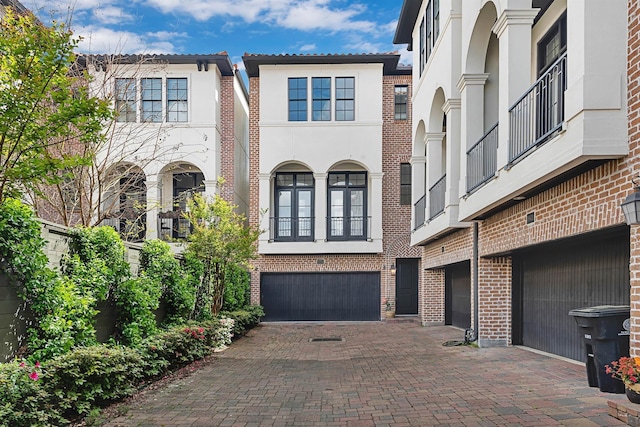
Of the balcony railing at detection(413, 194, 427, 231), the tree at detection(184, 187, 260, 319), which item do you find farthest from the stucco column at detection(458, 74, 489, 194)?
the tree at detection(184, 187, 260, 319)

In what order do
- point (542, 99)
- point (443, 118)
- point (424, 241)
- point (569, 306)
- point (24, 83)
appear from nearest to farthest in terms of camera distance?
point (24, 83) < point (542, 99) < point (569, 306) < point (443, 118) < point (424, 241)

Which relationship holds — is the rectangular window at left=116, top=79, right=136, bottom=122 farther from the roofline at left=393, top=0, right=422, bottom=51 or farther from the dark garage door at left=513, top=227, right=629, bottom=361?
the roofline at left=393, top=0, right=422, bottom=51

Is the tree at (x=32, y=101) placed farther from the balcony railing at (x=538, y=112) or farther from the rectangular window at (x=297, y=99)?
the rectangular window at (x=297, y=99)

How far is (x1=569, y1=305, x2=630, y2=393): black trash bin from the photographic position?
6.40m

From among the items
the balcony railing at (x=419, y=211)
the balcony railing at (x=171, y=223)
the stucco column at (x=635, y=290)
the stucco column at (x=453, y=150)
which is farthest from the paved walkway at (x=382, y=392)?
the balcony railing at (x=171, y=223)

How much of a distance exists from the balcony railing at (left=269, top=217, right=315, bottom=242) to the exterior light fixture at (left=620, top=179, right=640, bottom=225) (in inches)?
677

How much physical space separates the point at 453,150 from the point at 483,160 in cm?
222

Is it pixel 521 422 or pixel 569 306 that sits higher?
pixel 569 306

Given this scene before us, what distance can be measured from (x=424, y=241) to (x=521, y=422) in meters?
11.2

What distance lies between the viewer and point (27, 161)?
6.32 m

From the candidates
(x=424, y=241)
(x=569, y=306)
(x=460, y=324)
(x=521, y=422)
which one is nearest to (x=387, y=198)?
(x=424, y=241)

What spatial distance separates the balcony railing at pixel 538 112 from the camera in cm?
733

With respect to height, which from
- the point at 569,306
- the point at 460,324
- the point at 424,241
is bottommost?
the point at 460,324

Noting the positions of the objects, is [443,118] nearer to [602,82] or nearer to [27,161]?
[602,82]
